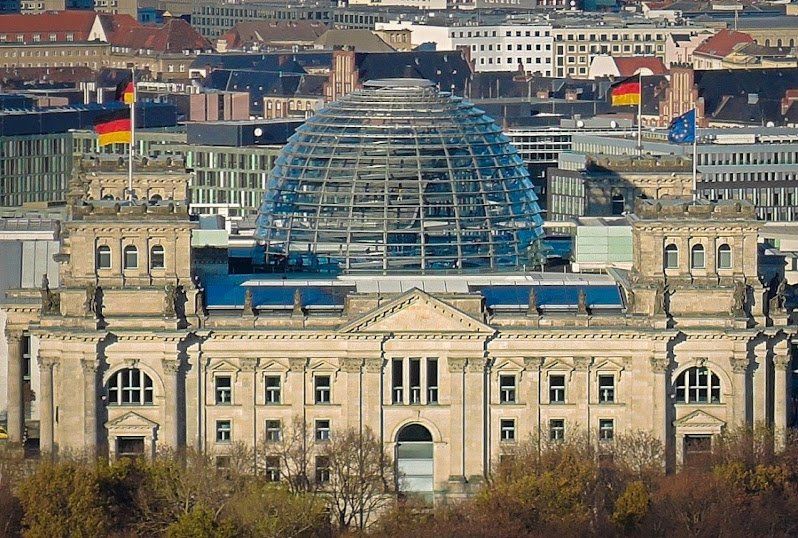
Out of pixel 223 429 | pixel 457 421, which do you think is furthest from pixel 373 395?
pixel 223 429

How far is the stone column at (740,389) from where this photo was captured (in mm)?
173250

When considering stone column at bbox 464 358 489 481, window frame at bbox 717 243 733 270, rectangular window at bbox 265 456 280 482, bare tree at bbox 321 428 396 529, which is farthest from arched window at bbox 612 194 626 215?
rectangular window at bbox 265 456 280 482

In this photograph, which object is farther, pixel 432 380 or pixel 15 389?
pixel 15 389

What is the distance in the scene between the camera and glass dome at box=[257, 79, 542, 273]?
7111 inches

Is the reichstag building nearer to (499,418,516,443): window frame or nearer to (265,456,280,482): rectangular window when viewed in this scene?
(499,418,516,443): window frame

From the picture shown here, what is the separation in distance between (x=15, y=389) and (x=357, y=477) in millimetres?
18153

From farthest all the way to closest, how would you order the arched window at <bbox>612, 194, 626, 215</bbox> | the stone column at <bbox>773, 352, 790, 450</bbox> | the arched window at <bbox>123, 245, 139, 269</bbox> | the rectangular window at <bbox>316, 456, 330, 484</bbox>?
the arched window at <bbox>612, 194, 626, 215</bbox>, the stone column at <bbox>773, 352, 790, 450</bbox>, the arched window at <bbox>123, 245, 139, 269</bbox>, the rectangular window at <bbox>316, 456, 330, 484</bbox>

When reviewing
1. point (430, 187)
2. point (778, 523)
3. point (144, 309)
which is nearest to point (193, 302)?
point (144, 309)

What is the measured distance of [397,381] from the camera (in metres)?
173

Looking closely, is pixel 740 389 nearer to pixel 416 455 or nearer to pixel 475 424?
pixel 475 424

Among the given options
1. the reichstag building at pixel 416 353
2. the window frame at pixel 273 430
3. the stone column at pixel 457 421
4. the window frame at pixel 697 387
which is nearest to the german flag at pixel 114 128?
the reichstag building at pixel 416 353

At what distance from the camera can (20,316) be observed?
180 m

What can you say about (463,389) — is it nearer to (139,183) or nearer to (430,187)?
(430,187)

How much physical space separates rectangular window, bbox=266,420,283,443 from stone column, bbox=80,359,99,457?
6831 mm
